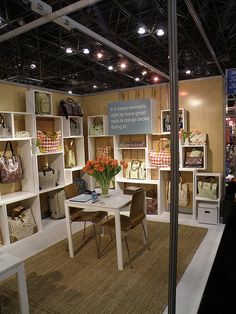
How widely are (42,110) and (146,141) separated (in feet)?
6.41

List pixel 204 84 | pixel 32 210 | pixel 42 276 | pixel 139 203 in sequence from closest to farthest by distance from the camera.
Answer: pixel 42 276 → pixel 139 203 → pixel 32 210 → pixel 204 84

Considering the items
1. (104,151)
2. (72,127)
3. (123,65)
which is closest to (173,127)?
(72,127)

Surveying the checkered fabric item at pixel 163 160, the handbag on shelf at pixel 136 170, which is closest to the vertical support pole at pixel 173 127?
the checkered fabric item at pixel 163 160

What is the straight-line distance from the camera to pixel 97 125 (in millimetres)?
5344

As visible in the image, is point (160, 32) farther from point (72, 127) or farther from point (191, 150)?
point (72, 127)

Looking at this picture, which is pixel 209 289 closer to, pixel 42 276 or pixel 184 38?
pixel 42 276

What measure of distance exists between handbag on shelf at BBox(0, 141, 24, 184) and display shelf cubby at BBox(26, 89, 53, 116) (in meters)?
0.80

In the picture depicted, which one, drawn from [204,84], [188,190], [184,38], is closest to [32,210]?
[188,190]

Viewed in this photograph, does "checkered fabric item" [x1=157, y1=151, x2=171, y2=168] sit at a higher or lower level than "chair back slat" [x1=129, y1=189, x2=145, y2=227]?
higher

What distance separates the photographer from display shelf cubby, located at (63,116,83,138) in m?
4.95

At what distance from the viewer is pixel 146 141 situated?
15.7 feet

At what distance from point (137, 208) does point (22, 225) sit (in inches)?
73.7

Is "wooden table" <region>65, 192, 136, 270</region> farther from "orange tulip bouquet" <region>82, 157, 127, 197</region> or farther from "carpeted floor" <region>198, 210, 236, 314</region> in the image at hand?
"carpeted floor" <region>198, 210, 236, 314</region>

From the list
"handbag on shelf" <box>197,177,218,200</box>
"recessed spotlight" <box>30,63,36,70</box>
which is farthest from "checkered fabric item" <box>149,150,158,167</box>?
"recessed spotlight" <box>30,63,36,70</box>
